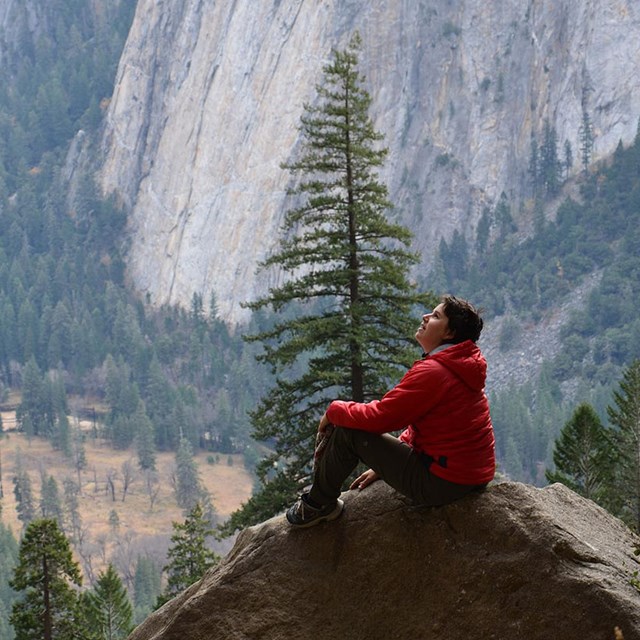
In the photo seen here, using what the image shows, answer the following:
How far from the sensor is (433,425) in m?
8.59

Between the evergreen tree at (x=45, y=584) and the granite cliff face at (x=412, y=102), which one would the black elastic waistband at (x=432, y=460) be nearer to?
the evergreen tree at (x=45, y=584)

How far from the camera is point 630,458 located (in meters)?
30.6

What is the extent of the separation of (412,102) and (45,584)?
497 feet

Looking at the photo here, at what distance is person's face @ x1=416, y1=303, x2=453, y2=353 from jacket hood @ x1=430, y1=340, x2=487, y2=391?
0.15 meters

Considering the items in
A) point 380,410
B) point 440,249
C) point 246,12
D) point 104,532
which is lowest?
point 104,532

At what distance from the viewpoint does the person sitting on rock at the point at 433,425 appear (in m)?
8.49

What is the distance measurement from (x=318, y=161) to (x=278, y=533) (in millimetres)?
13781

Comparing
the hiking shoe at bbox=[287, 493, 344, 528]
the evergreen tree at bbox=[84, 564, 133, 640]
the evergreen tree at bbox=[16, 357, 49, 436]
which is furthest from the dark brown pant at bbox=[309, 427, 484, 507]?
the evergreen tree at bbox=[16, 357, 49, 436]

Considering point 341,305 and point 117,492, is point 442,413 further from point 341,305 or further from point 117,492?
point 117,492

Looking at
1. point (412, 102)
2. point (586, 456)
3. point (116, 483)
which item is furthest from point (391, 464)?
point (412, 102)

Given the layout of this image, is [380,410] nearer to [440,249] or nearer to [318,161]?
[318,161]

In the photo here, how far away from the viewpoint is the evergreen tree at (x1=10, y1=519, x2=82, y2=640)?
23109 mm

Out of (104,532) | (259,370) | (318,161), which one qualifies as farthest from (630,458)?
(259,370)

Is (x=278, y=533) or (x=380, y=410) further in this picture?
(x=278, y=533)
